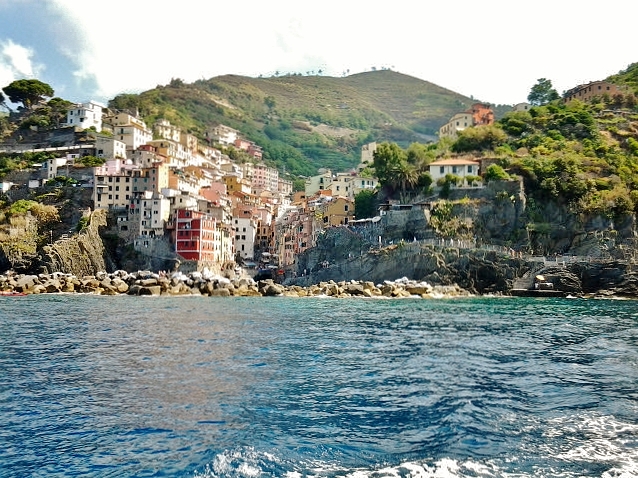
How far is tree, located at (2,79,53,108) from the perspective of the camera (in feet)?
376

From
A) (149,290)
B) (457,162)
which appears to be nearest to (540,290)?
(457,162)

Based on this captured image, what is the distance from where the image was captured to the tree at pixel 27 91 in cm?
11450

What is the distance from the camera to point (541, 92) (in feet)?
422

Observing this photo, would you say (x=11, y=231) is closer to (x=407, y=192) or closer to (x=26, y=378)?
(x=407, y=192)

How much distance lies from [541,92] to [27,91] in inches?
4201

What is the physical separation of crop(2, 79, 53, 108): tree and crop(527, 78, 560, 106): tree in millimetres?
101724

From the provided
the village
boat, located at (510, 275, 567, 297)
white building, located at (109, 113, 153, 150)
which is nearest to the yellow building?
the village

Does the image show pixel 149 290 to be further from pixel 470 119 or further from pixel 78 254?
pixel 470 119

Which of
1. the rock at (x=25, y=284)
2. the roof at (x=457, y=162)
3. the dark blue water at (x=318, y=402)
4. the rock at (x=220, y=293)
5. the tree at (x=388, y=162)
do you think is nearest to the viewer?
the dark blue water at (x=318, y=402)

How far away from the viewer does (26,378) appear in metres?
17.5

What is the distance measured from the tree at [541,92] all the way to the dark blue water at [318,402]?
109278 mm

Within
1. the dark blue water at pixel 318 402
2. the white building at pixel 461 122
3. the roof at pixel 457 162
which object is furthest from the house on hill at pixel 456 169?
the white building at pixel 461 122

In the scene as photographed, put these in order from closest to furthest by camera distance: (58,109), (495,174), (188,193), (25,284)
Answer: (25,284)
(495,174)
(188,193)
(58,109)

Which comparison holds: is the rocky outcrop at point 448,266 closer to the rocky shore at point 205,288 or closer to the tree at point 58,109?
the rocky shore at point 205,288
